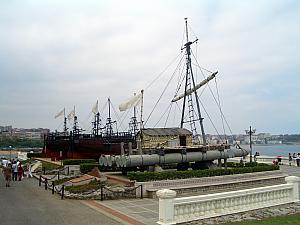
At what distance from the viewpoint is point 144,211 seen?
1597 cm

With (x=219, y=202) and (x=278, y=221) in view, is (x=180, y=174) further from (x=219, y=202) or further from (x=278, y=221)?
(x=278, y=221)

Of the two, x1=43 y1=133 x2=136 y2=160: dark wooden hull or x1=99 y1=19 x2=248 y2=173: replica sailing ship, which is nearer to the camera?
x1=99 y1=19 x2=248 y2=173: replica sailing ship

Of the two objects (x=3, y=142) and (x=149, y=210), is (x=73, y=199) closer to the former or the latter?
(x=149, y=210)

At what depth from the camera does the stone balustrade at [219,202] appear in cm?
1237

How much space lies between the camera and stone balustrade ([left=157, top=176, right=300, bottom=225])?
12.4 meters

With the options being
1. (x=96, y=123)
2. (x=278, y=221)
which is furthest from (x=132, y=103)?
(x=96, y=123)

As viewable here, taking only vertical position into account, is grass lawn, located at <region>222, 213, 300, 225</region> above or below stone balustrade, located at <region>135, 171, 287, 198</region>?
below

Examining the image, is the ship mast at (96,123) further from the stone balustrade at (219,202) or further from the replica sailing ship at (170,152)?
the stone balustrade at (219,202)

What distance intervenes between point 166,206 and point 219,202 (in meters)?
2.86

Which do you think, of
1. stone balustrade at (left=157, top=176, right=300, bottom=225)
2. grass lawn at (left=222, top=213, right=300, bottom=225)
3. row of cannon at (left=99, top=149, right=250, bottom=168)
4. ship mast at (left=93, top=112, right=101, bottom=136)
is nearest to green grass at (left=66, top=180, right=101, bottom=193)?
row of cannon at (left=99, top=149, right=250, bottom=168)

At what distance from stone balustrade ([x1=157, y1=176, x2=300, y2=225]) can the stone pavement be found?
0.29m

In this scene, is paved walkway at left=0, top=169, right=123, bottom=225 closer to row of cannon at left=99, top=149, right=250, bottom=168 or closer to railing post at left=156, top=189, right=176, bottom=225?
railing post at left=156, top=189, right=176, bottom=225

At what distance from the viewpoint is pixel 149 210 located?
1620cm

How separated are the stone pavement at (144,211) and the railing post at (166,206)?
3.77 ft
